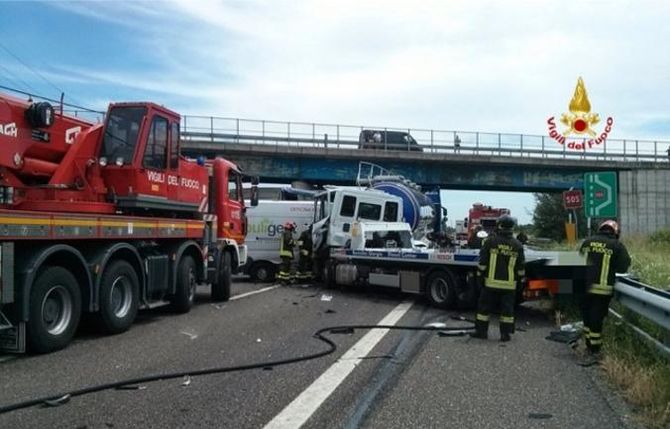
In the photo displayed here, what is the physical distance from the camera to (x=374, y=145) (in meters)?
41.4

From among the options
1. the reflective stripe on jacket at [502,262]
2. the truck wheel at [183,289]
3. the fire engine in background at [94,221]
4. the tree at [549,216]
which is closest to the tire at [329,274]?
the fire engine in background at [94,221]

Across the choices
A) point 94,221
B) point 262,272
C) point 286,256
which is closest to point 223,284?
point 286,256

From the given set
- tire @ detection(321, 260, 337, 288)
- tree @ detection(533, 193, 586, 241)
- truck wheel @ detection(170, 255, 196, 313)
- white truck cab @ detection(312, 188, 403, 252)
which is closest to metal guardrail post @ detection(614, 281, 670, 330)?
truck wheel @ detection(170, 255, 196, 313)

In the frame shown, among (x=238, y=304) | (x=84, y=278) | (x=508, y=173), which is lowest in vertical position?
(x=238, y=304)

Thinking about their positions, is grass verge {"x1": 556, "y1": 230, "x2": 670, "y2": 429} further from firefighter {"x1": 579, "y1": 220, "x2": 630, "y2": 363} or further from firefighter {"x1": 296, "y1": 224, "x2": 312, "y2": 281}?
firefighter {"x1": 296, "y1": 224, "x2": 312, "y2": 281}

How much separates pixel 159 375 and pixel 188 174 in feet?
20.9

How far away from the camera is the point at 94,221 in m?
8.71

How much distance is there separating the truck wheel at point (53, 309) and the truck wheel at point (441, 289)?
694cm

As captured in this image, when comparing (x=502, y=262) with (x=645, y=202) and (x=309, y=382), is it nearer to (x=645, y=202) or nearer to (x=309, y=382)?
(x=309, y=382)

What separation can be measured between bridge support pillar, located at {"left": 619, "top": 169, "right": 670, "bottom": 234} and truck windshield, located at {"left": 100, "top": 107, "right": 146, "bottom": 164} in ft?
115

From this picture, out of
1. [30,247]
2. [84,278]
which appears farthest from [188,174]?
[30,247]

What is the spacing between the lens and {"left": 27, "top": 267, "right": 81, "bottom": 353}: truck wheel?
7.58m

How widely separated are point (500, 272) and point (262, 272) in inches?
457

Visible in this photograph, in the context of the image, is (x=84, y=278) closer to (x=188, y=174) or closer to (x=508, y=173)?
(x=188, y=174)
